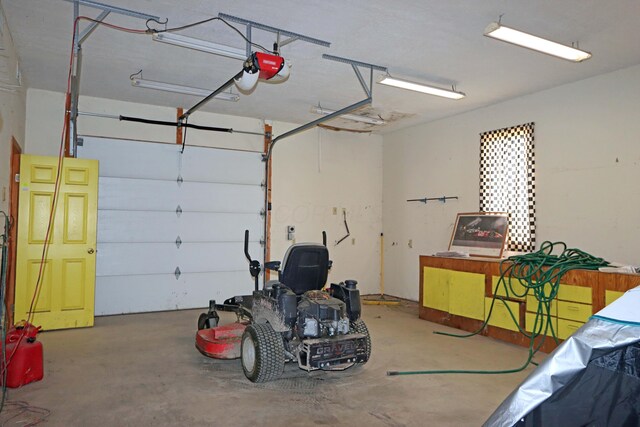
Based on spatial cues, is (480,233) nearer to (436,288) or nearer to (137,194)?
(436,288)

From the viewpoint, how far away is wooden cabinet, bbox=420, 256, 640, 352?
173 inches

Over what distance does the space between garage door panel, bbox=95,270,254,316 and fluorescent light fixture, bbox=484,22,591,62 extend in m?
5.43

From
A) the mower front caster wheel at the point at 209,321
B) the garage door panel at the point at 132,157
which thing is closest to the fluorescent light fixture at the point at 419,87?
the mower front caster wheel at the point at 209,321

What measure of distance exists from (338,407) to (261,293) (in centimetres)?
138

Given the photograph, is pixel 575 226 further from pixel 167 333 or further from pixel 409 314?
pixel 167 333

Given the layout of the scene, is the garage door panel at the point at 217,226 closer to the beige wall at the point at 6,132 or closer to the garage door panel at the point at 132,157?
the garage door panel at the point at 132,157

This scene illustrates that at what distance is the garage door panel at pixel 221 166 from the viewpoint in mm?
7215

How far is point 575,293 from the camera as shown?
14.9 ft

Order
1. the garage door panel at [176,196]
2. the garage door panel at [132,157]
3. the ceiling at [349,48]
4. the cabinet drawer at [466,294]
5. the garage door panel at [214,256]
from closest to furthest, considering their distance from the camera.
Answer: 1. the ceiling at [349,48]
2. the cabinet drawer at [466,294]
3. the garage door panel at [132,157]
4. the garage door panel at [176,196]
5. the garage door panel at [214,256]

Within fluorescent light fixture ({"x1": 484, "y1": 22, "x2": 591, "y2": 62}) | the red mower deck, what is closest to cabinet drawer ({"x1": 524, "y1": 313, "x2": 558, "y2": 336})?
fluorescent light fixture ({"x1": 484, "y1": 22, "x2": 591, "y2": 62})

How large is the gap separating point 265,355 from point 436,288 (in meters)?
3.40

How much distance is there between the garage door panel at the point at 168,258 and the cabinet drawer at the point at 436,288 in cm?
300

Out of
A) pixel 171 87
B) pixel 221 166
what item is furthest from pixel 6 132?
pixel 221 166

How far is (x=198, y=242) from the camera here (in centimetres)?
725
